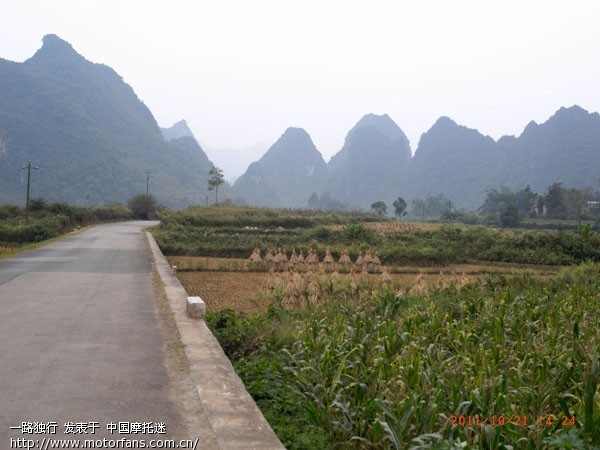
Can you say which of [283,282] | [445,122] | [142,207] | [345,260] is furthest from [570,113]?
[283,282]

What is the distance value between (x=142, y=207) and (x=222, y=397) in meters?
63.9

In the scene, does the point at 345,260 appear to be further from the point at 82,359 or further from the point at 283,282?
the point at 82,359

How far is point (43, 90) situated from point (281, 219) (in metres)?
93.0

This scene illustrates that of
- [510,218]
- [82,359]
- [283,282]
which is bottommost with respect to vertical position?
[283,282]

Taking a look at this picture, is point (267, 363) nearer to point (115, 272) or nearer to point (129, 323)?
point (129, 323)

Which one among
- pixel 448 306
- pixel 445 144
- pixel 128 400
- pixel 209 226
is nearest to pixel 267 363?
pixel 128 400

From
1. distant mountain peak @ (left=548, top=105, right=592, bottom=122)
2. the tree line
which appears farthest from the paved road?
distant mountain peak @ (left=548, top=105, right=592, bottom=122)

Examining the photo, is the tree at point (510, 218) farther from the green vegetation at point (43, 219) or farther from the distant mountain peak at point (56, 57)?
the distant mountain peak at point (56, 57)

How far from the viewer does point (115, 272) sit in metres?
13.8

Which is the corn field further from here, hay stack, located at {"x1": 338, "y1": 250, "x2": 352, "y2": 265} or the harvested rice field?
hay stack, located at {"x1": 338, "y1": 250, "x2": 352, "y2": 265}

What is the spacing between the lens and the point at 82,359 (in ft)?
17.4

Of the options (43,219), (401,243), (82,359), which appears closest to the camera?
(82,359)

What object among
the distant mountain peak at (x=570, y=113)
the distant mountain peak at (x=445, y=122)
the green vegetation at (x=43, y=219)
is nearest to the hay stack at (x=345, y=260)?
the green vegetation at (x=43, y=219)

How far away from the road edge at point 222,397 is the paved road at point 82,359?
0.26 meters
